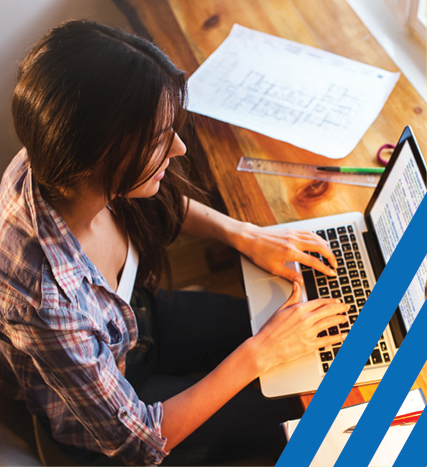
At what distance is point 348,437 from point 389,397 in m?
0.48

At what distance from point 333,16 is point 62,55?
956 mm

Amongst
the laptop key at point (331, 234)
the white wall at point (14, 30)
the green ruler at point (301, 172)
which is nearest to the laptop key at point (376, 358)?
the laptop key at point (331, 234)

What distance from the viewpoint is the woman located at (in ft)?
1.93

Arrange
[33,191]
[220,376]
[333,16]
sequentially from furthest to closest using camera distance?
[333,16], [220,376], [33,191]

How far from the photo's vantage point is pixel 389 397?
0.24 meters

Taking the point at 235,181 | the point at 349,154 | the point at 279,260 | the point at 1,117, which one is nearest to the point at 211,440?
the point at 279,260

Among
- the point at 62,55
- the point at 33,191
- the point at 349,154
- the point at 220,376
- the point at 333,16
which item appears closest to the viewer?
the point at 62,55

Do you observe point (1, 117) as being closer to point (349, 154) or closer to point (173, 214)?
point (173, 214)

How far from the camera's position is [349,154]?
1032mm

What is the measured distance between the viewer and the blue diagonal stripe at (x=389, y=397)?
24 centimetres

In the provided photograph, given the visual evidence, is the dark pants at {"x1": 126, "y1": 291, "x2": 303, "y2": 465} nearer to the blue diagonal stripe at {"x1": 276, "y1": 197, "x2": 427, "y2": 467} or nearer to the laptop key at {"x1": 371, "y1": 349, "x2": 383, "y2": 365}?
the laptop key at {"x1": 371, "y1": 349, "x2": 383, "y2": 365}

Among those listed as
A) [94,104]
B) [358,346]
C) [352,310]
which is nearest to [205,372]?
[352,310]

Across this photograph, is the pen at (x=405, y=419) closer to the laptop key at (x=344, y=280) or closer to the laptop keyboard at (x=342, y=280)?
the laptop keyboard at (x=342, y=280)

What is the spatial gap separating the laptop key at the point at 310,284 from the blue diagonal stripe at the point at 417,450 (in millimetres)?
648
